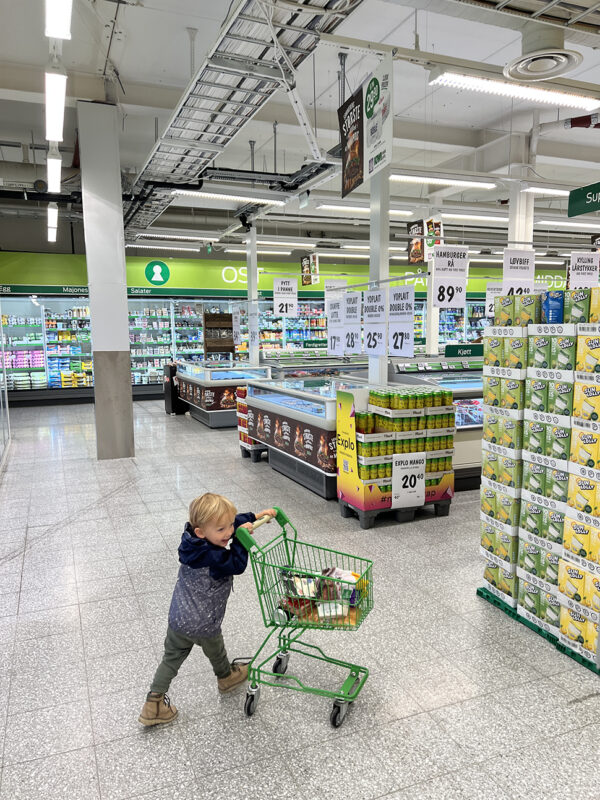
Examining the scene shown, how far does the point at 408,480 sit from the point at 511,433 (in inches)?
75.6

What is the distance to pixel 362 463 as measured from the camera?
511cm

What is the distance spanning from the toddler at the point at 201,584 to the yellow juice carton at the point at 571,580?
1731 millimetres

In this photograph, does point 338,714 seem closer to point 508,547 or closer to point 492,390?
point 508,547

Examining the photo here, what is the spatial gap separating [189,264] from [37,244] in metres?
4.21

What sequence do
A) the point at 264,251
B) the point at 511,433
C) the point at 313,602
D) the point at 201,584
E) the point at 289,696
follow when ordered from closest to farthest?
the point at 201,584 → the point at 313,602 → the point at 289,696 → the point at 511,433 → the point at 264,251

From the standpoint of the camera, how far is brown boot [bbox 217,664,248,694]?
2.80m

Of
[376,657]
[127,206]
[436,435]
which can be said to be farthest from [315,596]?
[127,206]

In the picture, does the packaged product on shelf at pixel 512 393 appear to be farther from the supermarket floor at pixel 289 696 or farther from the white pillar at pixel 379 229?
the white pillar at pixel 379 229

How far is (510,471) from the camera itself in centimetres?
349

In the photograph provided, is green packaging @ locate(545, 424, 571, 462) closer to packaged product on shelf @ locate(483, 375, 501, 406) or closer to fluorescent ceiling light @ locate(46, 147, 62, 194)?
packaged product on shelf @ locate(483, 375, 501, 406)

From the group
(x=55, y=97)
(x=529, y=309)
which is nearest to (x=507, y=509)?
(x=529, y=309)

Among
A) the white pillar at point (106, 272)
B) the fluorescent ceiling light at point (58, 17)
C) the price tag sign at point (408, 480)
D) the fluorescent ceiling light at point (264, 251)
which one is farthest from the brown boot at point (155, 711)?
the fluorescent ceiling light at point (264, 251)

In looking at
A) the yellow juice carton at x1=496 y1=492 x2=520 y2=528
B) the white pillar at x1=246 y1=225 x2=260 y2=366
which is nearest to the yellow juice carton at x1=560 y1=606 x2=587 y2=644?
the yellow juice carton at x1=496 y1=492 x2=520 y2=528

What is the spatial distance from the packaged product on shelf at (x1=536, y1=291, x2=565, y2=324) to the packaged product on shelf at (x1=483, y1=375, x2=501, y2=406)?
520 mm
